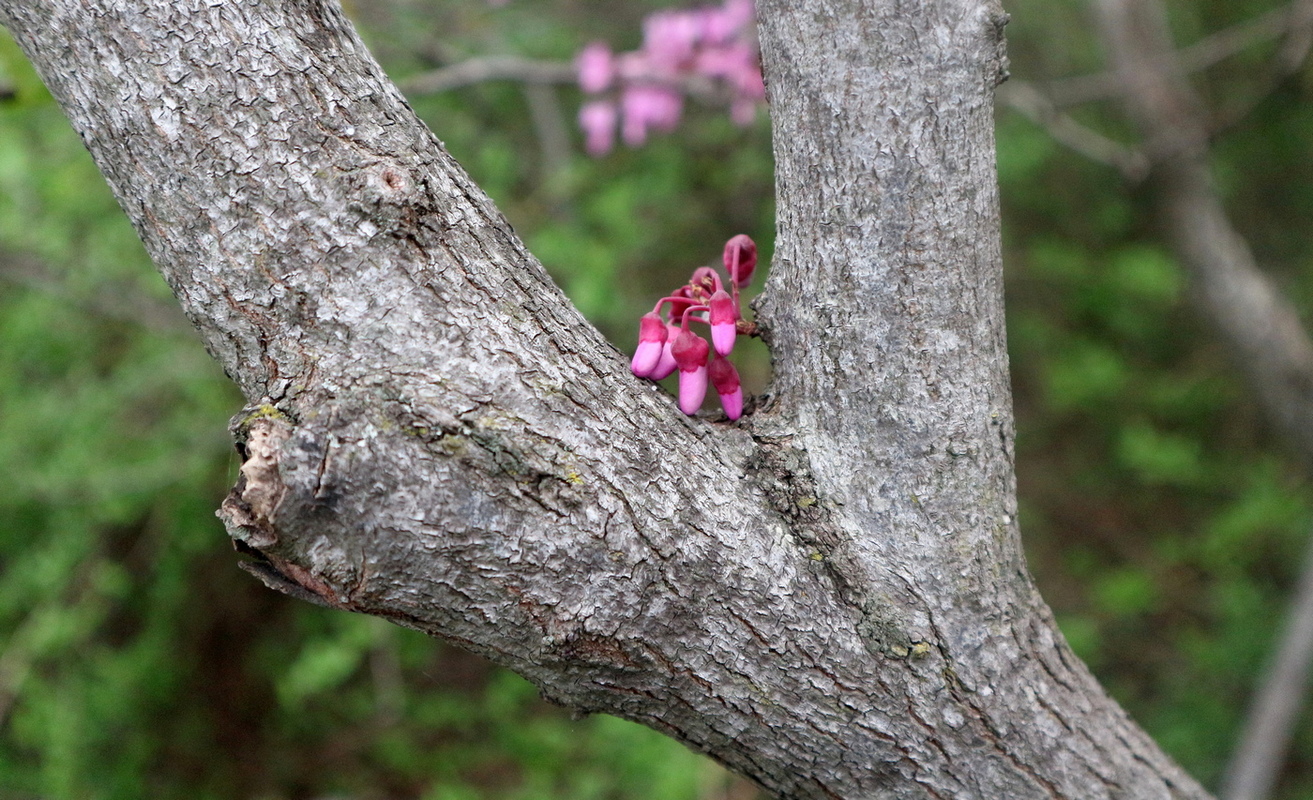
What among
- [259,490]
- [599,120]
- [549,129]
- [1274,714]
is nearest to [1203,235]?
[1274,714]

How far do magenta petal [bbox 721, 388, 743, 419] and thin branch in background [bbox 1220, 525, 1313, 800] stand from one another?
253cm

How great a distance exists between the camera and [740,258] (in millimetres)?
1339

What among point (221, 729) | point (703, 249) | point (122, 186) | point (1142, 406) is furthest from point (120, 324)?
point (1142, 406)

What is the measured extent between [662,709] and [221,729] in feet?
11.9

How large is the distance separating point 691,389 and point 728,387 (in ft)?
0.17

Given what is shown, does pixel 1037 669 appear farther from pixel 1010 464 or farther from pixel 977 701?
pixel 1010 464

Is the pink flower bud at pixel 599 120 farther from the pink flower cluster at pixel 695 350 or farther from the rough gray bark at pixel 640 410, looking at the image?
the rough gray bark at pixel 640 410

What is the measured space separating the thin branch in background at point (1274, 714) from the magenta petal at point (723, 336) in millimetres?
2598

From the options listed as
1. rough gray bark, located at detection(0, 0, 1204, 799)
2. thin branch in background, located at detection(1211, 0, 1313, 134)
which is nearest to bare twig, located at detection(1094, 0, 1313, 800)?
thin branch in background, located at detection(1211, 0, 1313, 134)

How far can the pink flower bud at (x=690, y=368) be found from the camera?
3.94 ft

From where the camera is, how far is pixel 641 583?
40.2 inches

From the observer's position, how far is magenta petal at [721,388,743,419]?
4.01 ft

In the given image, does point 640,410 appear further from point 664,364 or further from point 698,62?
point 698,62

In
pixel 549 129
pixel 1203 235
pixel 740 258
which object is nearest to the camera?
pixel 740 258
